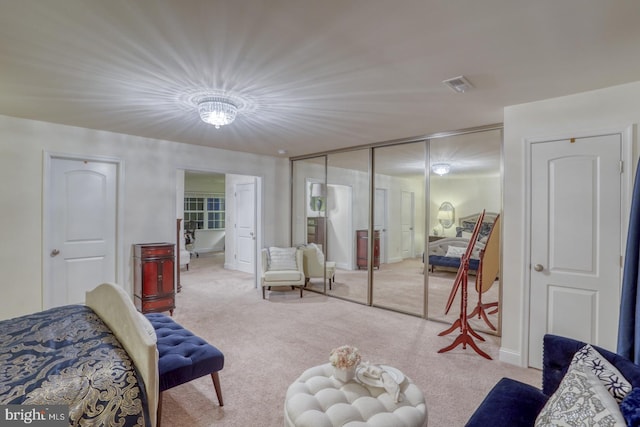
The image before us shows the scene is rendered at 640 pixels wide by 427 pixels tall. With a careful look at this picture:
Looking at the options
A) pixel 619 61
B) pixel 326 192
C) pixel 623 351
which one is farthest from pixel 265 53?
pixel 326 192

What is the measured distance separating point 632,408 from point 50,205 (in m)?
5.00

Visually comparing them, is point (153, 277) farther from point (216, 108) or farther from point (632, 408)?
point (632, 408)

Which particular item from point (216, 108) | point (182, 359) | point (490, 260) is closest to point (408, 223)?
point (490, 260)

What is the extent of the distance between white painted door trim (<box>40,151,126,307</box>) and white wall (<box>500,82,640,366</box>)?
15.0 ft

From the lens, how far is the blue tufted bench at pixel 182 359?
6.40ft

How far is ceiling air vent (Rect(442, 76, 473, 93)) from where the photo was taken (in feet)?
7.61

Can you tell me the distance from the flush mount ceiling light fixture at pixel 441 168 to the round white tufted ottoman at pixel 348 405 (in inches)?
114

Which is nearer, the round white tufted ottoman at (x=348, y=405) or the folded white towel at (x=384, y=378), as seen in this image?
the round white tufted ottoman at (x=348, y=405)

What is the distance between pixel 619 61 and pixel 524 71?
0.54m

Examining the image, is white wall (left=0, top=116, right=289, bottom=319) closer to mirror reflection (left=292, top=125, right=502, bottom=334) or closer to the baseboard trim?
mirror reflection (left=292, top=125, right=502, bottom=334)

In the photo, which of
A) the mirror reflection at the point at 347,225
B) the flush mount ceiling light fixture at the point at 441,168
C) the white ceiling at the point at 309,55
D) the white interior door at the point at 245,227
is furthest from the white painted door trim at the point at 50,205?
the flush mount ceiling light fixture at the point at 441,168

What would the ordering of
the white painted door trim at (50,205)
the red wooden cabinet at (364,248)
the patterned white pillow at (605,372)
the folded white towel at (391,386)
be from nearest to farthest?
the patterned white pillow at (605,372) < the folded white towel at (391,386) < the white painted door trim at (50,205) < the red wooden cabinet at (364,248)

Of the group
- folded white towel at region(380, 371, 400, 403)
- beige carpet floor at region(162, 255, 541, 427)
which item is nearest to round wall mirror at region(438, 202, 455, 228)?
beige carpet floor at region(162, 255, 541, 427)

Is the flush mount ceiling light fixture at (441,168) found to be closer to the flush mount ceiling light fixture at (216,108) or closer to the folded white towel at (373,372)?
the flush mount ceiling light fixture at (216,108)
